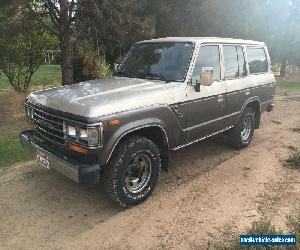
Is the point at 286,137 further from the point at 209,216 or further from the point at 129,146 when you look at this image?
the point at 129,146

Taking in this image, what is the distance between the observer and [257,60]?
7020 millimetres

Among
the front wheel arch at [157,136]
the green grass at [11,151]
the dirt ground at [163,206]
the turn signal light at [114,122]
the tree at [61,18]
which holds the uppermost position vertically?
the tree at [61,18]

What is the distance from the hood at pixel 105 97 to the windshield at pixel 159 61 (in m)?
0.22

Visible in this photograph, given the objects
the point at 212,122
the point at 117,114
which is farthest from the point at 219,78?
the point at 117,114

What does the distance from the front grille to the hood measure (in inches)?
5.2

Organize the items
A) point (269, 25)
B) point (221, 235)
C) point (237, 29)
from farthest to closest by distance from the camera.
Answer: point (269, 25) → point (237, 29) → point (221, 235)

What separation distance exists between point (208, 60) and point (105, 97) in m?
2.04

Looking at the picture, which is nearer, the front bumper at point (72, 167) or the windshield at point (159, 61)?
the front bumper at point (72, 167)

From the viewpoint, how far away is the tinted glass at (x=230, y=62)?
6.03 meters

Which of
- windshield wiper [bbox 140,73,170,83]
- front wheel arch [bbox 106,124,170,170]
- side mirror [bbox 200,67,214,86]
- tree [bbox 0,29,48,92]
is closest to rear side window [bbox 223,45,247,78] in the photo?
side mirror [bbox 200,67,214,86]

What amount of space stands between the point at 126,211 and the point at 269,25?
1576cm

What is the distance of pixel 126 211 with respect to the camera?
4.58 metres

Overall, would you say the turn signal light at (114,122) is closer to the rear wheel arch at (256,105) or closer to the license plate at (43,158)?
the license plate at (43,158)

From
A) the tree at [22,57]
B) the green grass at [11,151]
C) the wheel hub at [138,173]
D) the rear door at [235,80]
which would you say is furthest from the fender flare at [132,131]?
the tree at [22,57]
